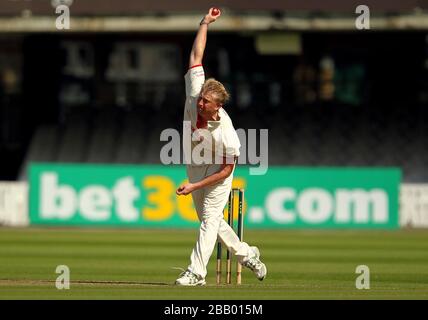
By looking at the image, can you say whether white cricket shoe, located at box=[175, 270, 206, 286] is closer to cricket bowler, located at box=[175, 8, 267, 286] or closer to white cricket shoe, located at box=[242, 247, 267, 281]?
cricket bowler, located at box=[175, 8, 267, 286]

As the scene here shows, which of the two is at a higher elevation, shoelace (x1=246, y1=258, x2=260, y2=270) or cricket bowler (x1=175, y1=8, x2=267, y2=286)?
cricket bowler (x1=175, y1=8, x2=267, y2=286)

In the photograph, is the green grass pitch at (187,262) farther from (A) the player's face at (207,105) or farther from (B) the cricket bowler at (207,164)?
(A) the player's face at (207,105)

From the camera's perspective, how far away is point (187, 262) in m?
16.7

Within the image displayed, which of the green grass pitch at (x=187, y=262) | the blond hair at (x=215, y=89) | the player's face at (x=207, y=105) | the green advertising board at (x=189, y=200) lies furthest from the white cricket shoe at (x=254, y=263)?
the green advertising board at (x=189, y=200)

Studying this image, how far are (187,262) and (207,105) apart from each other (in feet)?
18.0

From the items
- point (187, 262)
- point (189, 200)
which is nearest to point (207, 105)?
point (187, 262)

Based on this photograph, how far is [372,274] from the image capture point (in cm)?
1455

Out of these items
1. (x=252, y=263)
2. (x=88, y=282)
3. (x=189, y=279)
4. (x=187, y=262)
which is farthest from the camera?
(x=187, y=262)

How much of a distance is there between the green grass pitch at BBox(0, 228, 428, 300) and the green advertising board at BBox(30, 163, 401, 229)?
0.66 m

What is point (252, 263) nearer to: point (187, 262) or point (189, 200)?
point (187, 262)

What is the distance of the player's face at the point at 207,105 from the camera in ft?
37.7

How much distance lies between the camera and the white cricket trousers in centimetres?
1193

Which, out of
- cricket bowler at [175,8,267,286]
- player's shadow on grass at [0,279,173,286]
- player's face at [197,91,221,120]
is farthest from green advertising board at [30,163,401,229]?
player's face at [197,91,221,120]

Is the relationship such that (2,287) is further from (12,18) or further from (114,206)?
(12,18)
